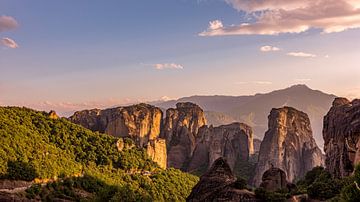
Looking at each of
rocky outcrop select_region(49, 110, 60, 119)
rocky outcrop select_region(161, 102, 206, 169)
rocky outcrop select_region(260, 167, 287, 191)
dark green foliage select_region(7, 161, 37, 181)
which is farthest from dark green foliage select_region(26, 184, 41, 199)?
rocky outcrop select_region(161, 102, 206, 169)

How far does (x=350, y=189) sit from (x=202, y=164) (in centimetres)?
8512

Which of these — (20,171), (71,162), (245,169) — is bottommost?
(245,169)

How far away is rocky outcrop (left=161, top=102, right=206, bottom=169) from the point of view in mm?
115562

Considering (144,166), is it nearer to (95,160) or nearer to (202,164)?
(95,160)

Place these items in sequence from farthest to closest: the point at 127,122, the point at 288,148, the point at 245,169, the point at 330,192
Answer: the point at 127,122 < the point at 245,169 < the point at 288,148 < the point at 330,192

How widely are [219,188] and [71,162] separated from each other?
46.0 m

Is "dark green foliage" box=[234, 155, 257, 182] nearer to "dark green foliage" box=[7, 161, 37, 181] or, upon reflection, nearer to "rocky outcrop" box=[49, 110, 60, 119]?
"rocky outcrop" box=[49, 110, 60, 119]

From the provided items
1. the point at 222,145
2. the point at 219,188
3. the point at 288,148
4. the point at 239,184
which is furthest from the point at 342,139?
the point at 222,145

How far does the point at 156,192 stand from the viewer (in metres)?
75.1

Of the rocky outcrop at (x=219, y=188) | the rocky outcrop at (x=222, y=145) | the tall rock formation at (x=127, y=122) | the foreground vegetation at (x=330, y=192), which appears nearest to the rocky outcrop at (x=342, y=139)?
the foreground vegetation at (x=330, y=192)

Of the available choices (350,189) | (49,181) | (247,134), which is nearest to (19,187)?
(49,181)

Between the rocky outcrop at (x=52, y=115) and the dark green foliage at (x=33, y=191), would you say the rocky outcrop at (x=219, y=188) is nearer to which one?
the dark green foliage at (x=33, y=191)

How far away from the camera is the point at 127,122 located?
110438mm

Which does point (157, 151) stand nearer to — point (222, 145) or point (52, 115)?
point (222, 145)
